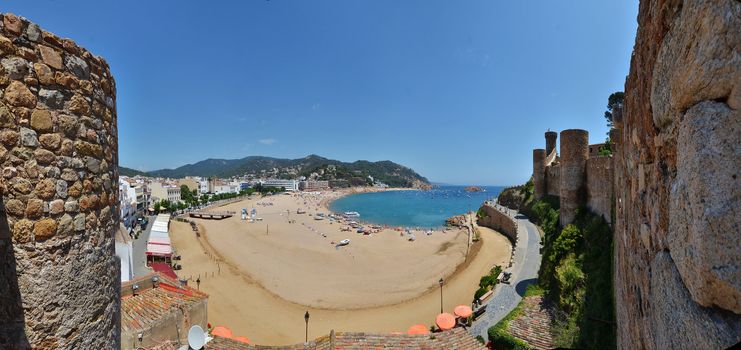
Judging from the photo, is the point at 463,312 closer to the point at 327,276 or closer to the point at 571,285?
the point at 571,285

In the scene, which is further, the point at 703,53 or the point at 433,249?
the point at 433,249

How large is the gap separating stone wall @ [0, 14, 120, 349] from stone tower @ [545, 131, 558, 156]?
3385 centimetres

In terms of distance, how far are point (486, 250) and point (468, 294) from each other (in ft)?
35.1

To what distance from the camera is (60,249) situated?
9.36 feet

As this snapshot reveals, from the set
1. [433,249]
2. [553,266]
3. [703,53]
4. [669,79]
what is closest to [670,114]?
[669,79]

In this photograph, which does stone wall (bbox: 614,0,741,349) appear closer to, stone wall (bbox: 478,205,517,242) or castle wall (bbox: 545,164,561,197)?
castle wall (bbox: 545,164,561,197)

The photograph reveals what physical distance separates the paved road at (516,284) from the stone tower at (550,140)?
826cm

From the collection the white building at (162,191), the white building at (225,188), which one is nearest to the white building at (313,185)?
the white building at (225,188)

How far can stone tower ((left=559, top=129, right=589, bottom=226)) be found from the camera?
17.3 meters

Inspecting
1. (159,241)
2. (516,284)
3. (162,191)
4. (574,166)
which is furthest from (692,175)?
(162,191)

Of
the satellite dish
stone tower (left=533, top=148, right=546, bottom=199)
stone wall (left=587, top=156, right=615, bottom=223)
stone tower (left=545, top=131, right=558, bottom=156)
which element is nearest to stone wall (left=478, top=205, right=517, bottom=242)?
stone tower (left=533, top=148, right=546, bottom=199)

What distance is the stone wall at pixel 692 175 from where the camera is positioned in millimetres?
1169

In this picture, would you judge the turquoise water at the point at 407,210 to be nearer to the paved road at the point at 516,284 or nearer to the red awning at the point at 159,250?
the paved road at the point at 516,284

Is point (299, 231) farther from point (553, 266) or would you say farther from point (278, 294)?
point (553, 266)
